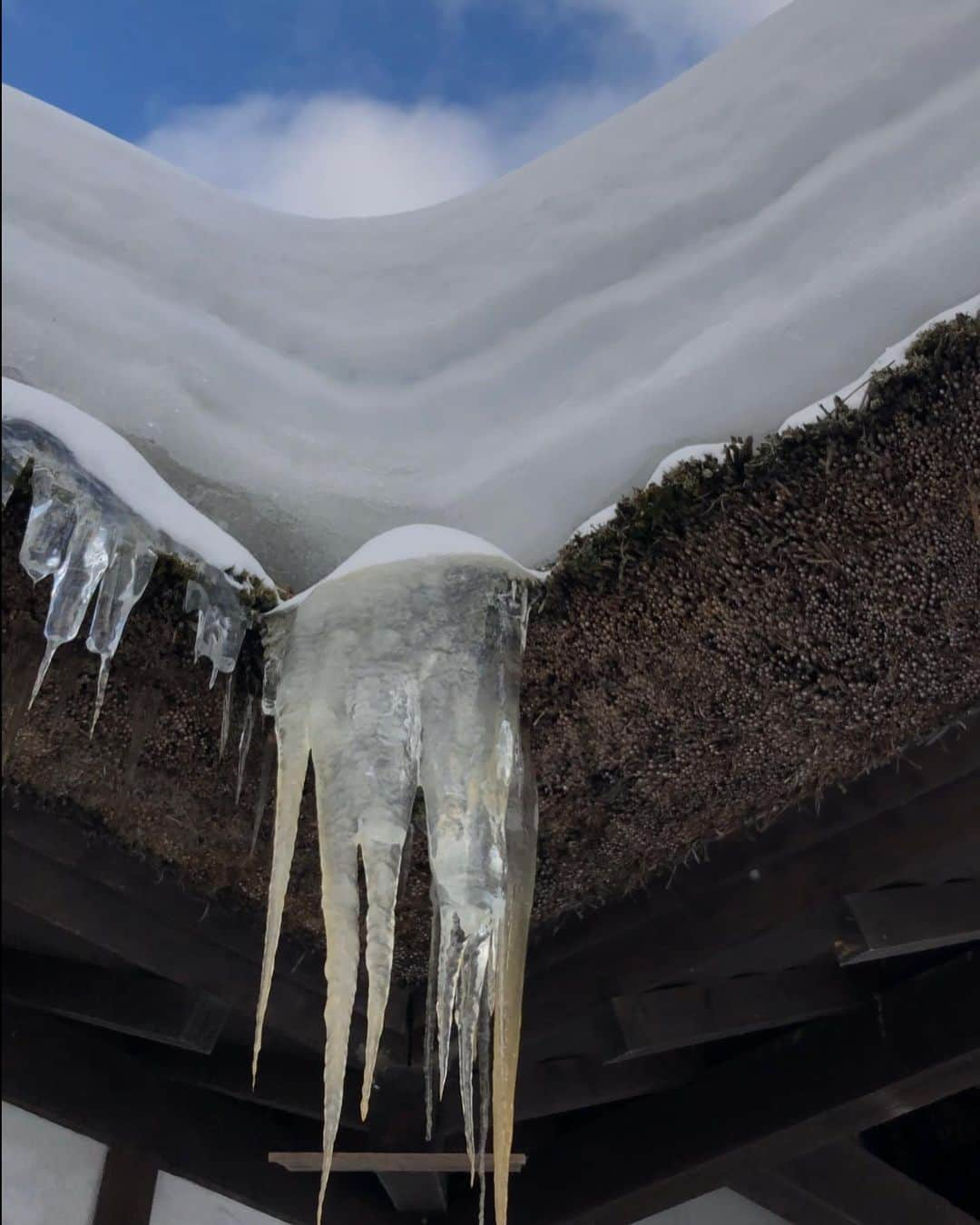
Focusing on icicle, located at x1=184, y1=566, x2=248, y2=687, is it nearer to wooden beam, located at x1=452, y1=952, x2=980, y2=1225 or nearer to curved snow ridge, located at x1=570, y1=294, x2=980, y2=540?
curved snow ridge, located at x1=570, y1=294, x2=980, y2=540

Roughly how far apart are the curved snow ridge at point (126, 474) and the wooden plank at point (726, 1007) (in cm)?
126

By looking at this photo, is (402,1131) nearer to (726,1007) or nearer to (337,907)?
(726,1007)

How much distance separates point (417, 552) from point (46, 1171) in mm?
1723

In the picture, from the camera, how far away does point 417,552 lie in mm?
1788

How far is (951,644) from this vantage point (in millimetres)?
1922

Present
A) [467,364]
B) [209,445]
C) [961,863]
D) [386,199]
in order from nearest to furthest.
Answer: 1. [209,445]
2. [467,364]
3. [961,863]
4. [386,199]

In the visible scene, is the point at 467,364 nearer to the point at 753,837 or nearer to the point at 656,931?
the point at 753,837

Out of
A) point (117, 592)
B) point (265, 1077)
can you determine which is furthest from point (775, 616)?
point (265, 1077)

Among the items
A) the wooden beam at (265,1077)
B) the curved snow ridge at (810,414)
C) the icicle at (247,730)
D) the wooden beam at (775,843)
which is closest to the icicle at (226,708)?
the icicle at (247,730)

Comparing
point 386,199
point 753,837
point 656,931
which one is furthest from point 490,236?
point 656,931

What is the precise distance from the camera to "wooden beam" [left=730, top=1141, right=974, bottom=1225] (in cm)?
304

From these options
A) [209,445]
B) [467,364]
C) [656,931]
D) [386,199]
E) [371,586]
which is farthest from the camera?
[386,199]

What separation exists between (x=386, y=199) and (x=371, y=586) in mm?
1224

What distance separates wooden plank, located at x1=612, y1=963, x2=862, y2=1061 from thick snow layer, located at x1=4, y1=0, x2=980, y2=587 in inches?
43.9
